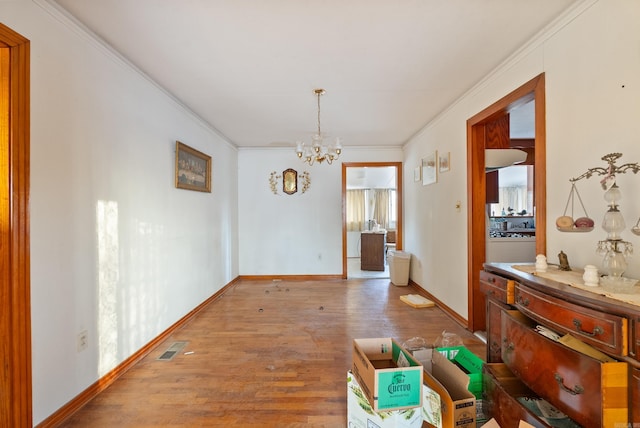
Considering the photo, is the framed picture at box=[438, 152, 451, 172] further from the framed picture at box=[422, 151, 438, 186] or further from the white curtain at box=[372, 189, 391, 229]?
the white curtain at box=[372, 189, 391, 229]

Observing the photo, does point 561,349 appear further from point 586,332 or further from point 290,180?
point 290,180

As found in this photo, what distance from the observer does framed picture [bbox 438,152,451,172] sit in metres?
3.22

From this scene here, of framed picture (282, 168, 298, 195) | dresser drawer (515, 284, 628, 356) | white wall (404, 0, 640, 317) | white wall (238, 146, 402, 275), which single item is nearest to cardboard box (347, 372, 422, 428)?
dresser drawer (515, 284, 628, 356)

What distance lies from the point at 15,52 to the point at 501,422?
122 inches

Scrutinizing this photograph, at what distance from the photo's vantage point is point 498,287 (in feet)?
5.25

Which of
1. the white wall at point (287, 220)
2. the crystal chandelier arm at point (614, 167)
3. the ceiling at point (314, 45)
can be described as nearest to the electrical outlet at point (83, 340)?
the ceiling at point (314, 45)

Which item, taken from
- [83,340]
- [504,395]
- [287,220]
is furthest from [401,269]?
[83,340]

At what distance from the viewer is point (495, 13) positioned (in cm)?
166

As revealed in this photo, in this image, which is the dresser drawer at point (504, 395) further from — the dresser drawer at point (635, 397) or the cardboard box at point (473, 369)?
the dresser drawer at point (635, 397)

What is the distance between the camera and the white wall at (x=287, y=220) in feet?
16.8

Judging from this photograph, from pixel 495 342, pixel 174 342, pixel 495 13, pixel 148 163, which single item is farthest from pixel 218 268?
pixel 495 13

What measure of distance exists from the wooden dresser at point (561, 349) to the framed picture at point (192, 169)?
3012mm

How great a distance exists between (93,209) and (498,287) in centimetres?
267

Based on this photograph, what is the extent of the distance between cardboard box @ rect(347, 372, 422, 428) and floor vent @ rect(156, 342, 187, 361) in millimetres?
1703
